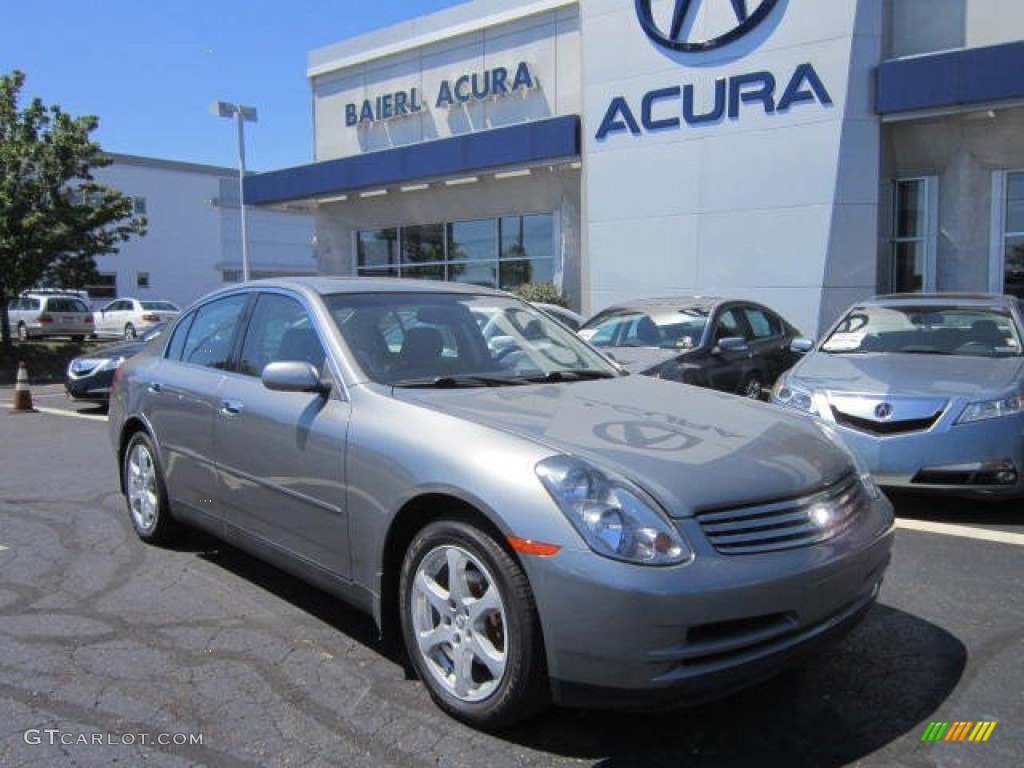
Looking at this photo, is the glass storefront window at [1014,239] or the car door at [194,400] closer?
the car door at [194,400]

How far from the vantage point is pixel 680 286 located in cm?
1490

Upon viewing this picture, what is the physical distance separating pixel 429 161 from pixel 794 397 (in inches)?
545

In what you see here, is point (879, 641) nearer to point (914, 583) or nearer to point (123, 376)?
point (914, 583)

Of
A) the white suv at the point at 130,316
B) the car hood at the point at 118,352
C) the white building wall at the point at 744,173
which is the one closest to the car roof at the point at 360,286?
the car hood at the point at 118,352

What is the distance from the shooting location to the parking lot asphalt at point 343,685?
9.22 ft

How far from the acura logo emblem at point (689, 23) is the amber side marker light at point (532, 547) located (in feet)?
43.6

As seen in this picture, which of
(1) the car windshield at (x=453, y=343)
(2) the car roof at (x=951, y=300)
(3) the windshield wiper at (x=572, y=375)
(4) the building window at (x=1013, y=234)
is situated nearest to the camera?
(1) the car windshield at (x=453, y=343)

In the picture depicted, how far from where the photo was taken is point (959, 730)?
2.91 m

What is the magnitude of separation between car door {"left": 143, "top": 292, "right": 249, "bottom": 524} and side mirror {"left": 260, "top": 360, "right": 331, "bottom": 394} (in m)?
0.92

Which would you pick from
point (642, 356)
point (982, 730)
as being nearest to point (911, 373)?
point (642, 356)

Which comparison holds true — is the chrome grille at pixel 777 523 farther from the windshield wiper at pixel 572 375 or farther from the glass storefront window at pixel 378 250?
the glass storefront window at pixel 378 250

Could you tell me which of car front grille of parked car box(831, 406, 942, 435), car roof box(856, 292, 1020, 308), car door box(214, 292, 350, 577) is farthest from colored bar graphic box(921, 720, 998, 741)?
car roof box(856, 292, 1020, 308)

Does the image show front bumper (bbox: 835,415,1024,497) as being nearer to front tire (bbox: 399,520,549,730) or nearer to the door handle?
front tire (bbox: 399,520,549,730)

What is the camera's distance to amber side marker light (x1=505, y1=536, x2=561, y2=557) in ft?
8.62
